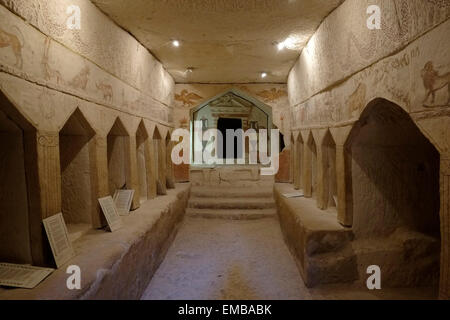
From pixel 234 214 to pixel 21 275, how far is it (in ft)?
16.7

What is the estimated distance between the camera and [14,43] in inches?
98.5

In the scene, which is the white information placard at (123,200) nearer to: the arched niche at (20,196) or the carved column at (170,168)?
the arched niche at (20,196)

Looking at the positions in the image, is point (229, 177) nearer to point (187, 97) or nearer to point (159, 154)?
point (159, 154)


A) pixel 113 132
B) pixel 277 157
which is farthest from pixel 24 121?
pixel 277 157

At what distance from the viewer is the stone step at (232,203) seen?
752 centimetres

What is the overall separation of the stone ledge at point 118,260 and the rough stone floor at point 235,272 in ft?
1.04

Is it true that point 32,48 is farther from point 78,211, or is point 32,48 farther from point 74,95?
point 78,211

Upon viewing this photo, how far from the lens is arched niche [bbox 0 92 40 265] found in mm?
2799

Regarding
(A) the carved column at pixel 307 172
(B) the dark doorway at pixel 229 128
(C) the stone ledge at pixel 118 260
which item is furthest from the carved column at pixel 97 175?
(B) the dark doorway at pixel 229 128

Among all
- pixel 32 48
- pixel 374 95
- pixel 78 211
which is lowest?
pixel 78 211

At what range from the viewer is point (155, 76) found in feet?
22.3

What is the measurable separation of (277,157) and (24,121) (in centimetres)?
723

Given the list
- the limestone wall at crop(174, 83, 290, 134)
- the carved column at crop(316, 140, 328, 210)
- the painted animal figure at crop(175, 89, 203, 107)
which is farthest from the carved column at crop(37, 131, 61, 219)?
the painted animal figure at crop(175, 89, 203, 107)

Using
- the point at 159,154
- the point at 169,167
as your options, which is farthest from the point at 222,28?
the point at 169,167
